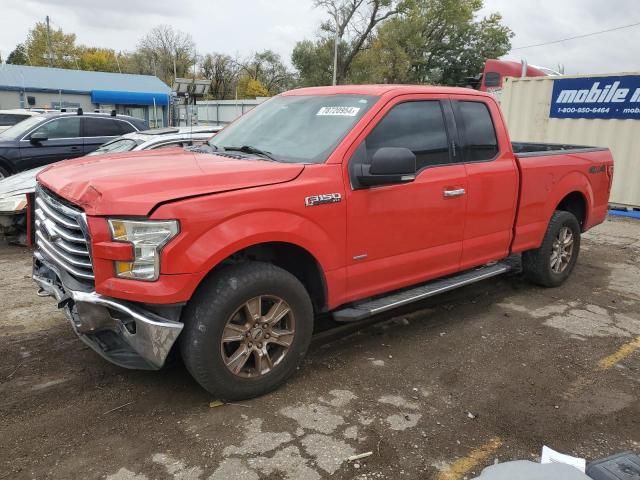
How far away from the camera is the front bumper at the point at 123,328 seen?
2.84 meters

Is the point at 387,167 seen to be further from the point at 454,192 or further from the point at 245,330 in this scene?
the point at 245,330

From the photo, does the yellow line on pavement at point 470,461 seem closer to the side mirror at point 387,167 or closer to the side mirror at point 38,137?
the side mirror at point 387,167

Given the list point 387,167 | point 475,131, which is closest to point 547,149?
point 475,131

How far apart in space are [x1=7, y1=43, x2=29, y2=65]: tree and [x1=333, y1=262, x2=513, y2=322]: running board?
8199 cm

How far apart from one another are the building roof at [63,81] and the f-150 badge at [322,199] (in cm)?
4121

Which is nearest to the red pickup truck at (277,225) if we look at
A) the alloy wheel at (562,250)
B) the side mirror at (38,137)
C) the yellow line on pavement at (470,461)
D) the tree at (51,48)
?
the alloy wheel at (562,250)

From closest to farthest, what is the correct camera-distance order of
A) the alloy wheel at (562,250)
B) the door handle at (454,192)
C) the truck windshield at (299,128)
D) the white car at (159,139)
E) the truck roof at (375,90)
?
the truck windshield at (299,128) < the truck roof at (375,90) < the door handle at (454,192) < the alloy wheel at (562,250) < the white car at (159,139)

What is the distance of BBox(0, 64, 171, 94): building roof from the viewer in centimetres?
3803

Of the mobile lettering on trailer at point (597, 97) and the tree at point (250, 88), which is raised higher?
the tree at point (250, 88)

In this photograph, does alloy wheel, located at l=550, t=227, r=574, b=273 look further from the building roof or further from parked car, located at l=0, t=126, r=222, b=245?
the building roof

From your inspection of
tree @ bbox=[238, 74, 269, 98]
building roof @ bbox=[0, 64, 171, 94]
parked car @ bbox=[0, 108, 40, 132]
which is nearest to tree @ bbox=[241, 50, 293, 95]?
tree @ bbox=[238, 74, 269, 98]

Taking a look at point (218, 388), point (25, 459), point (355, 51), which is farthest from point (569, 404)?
point (355, 51)

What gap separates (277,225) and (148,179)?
78cm

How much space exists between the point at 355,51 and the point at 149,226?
147 ft
